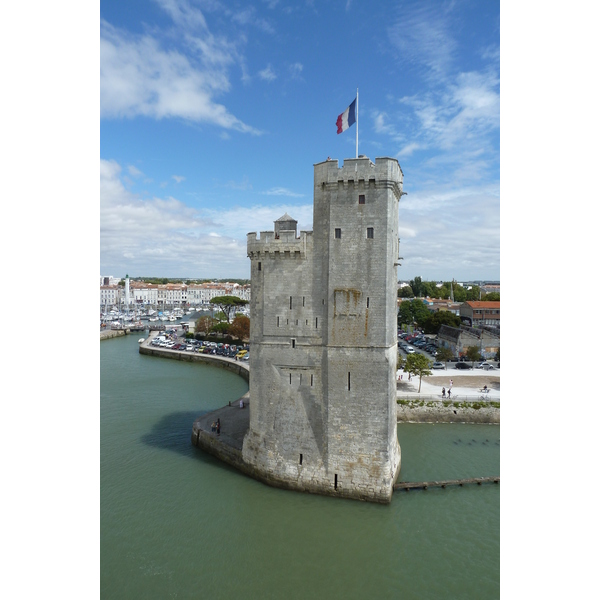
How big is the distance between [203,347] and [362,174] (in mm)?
42217

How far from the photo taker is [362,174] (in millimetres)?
16484

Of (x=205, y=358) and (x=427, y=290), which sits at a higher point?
(x=427, y=290)

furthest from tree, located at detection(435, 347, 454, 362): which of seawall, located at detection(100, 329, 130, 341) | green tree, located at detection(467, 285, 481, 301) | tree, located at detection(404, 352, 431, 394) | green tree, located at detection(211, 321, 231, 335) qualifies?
green tree, located at detection(467, 285, 481, 301)

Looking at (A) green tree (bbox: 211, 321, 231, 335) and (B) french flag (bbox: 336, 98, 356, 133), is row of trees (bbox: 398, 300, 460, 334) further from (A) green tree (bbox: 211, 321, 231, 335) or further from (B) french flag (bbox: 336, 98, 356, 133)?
(B) french flag (bbox: 336, 98, 356, 133)

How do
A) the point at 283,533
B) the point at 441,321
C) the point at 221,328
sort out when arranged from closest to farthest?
the point at 283,533
the point at 441,321
the point at 221,328

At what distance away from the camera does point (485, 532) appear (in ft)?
49.4

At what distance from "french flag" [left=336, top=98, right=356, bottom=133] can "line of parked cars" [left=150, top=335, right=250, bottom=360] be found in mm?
34757

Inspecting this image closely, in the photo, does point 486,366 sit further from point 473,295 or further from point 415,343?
point 473,295

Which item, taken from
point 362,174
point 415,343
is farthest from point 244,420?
point 415,343

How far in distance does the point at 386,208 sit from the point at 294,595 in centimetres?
1423

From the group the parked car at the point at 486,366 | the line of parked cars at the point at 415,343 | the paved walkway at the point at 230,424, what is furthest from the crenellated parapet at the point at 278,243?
the line of parked cars at the point at 415,343

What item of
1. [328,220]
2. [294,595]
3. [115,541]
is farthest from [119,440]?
[328,220]

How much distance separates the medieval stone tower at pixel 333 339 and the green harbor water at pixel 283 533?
57.9 inches
